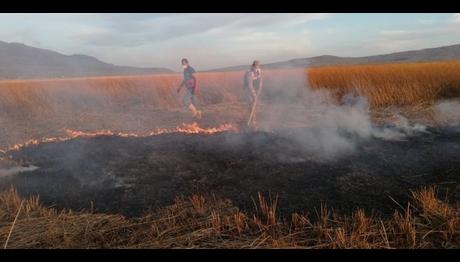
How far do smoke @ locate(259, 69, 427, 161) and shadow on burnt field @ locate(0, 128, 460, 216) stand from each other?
286mm

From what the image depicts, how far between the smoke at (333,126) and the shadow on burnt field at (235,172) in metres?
0.29

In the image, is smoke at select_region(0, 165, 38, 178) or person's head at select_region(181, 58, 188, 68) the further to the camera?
person's head at select_region(181, 58, 188, 68)

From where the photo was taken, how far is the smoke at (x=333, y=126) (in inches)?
289

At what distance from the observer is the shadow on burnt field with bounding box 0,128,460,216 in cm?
509

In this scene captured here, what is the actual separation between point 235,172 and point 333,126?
3.86 metres

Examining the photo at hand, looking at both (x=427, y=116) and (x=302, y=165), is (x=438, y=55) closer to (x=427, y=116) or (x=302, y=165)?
(x=427, y=116)

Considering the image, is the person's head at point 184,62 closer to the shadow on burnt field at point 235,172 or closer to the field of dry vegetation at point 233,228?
the shadow on burnt field at point 235,172

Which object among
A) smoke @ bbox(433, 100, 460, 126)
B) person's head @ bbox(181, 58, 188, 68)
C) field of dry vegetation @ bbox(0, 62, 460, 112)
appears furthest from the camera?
field of dry vegetation @ bbox(0, 62, 460, 112)

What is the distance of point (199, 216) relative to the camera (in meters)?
4.64

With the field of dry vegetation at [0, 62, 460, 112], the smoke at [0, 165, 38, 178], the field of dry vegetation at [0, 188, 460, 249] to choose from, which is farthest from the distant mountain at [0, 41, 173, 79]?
the field of dry vegetation at [0, 188, 460, 249]

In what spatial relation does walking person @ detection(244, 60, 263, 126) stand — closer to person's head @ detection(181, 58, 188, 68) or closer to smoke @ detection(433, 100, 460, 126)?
person's head @ detection(181, 58, 188, 68)

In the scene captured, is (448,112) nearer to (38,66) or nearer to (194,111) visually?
(194,111)

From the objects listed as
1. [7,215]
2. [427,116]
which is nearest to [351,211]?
[7,215]

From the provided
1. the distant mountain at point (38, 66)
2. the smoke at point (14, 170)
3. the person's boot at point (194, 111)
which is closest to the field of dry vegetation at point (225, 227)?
the smoke at point (14, 170)
